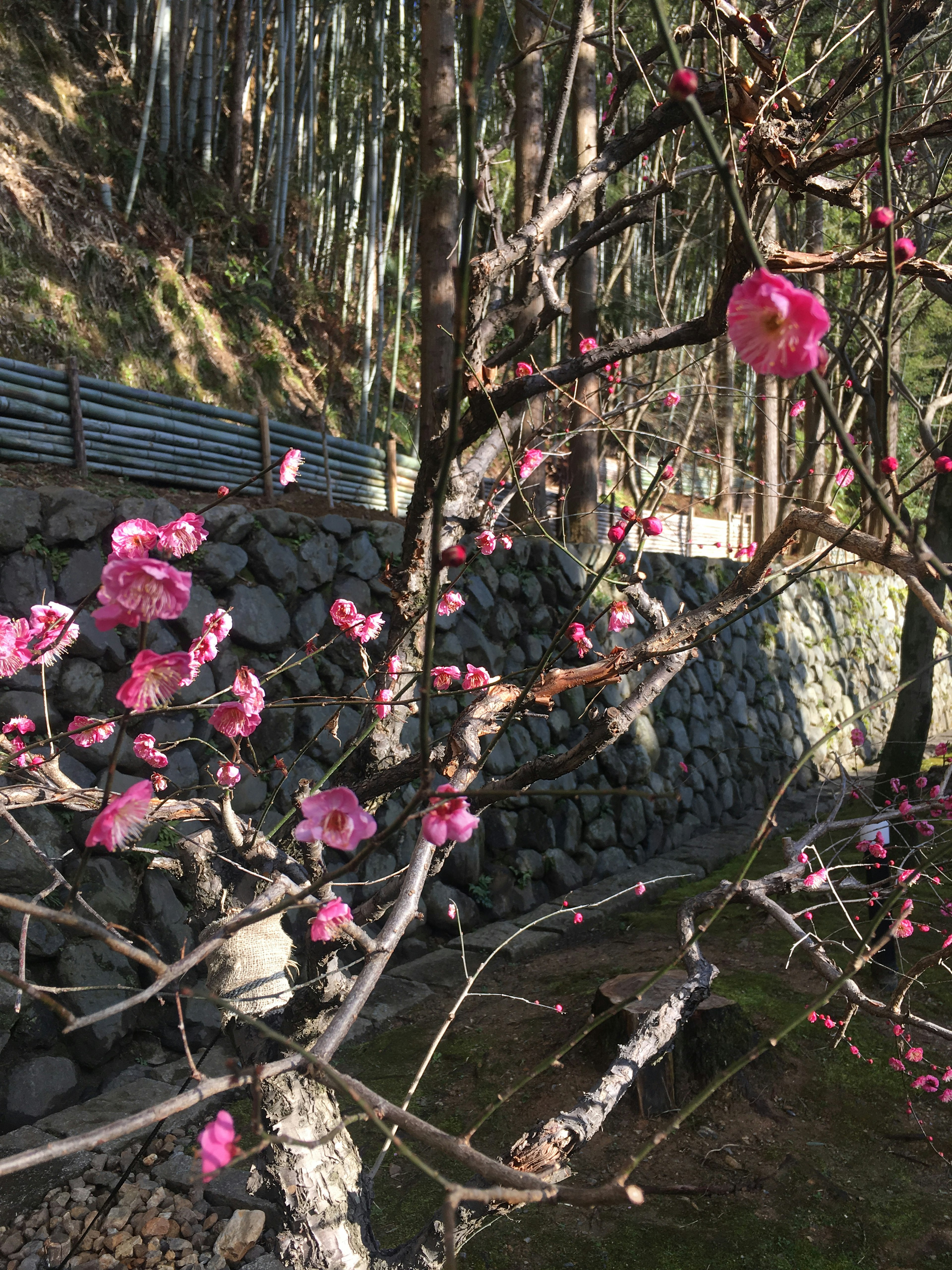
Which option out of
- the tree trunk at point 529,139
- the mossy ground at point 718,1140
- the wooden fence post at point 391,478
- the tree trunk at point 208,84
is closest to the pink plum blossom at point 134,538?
the mossy ground at point 718,1140

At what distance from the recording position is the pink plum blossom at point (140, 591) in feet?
2.97

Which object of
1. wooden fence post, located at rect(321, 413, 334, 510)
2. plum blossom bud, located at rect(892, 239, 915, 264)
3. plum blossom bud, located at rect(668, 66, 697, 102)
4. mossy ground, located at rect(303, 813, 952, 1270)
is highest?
wooden fence post, located at rect(321, 413, 334, 510)

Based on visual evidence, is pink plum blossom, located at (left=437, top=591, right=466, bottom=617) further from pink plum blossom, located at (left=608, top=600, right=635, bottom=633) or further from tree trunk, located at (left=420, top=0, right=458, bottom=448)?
tree trunk, located at (left=420, top=0, right=458, bottom=448)

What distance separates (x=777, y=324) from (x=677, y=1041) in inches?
106

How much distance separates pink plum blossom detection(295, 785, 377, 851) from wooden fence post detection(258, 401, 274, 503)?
4451 millimetres

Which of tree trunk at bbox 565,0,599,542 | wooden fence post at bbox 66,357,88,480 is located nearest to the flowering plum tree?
wooden fence post at bbox 66,357,88,480

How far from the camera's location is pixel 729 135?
1250mm

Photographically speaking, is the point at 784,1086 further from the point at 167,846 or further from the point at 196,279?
the point at 196,279

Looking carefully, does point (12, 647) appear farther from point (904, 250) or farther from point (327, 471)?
point (327, 471)

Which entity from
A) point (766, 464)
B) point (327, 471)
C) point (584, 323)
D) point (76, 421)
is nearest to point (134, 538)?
point (76, 421)

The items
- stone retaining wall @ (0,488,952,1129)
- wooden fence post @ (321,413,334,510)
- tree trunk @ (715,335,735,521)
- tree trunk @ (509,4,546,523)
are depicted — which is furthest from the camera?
tree trunk @ (715,335,735,521)

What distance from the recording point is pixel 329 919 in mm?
1433

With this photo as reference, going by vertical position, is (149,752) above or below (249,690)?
below

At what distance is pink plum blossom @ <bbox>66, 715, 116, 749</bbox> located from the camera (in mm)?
1463
